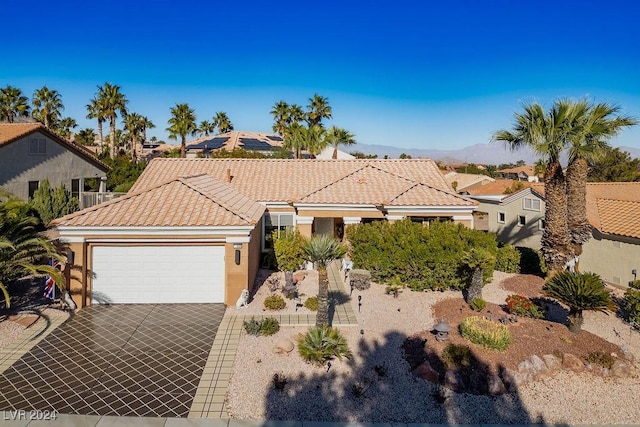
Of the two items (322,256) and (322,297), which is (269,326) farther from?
(322,256)

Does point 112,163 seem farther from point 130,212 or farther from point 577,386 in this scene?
point 577,386

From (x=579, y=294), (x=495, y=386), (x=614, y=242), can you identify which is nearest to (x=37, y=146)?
(x=495, y=386)

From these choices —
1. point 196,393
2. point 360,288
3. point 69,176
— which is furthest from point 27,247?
point 69,176

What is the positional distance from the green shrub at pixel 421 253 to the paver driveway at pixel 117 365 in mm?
7478

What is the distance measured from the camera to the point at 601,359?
10.5 m

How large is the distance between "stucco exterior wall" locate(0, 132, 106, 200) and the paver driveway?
20702 millimetres

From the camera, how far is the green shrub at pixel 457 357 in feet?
34.1

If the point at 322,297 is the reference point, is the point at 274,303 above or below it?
below

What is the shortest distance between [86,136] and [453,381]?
77.9 meters

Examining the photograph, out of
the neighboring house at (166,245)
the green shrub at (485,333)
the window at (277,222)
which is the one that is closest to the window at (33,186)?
the neighboring house at (166,245)

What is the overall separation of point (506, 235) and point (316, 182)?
53.7 ft

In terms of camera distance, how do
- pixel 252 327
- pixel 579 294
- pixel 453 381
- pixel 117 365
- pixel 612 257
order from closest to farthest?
pixel 453 381 < pixel 117 365 < pixel 579 294 < pixel 252 327 < pixel 612 257

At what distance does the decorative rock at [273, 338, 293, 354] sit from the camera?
437 inches

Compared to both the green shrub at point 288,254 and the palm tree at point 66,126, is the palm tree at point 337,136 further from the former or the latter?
the palm tree at point 66,126
